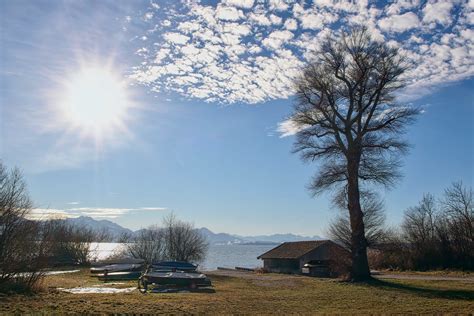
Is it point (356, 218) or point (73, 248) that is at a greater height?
point (356, 218)

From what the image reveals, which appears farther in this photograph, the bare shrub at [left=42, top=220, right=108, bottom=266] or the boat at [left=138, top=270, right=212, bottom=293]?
the bare shrub at [left=42, top=220, right=108, bottom=266]

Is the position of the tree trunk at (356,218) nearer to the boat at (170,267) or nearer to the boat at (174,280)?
the boat at (174,280)

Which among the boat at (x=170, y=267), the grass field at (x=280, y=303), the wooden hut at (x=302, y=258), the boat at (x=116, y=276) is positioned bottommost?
the grass field at (x=280, y=303)

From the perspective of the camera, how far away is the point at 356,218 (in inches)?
A: 987

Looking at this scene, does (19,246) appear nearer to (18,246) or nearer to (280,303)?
(18,246)

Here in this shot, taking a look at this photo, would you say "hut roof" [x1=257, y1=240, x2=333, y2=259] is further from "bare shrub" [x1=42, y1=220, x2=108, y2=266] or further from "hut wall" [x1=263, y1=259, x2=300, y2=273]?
"bare shrub" [x1=42, y1=220, x2=108, y2=266]

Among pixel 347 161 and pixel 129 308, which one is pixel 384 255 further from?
pixel 129 308

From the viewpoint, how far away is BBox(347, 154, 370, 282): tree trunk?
81.5 feet

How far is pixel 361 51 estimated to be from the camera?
965 inches

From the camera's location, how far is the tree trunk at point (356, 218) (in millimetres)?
24844

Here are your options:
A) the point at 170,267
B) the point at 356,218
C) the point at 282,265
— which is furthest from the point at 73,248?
the point at 356,218

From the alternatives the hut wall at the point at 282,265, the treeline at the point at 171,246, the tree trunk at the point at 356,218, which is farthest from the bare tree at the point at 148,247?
the tree trunk at the point at 356,218

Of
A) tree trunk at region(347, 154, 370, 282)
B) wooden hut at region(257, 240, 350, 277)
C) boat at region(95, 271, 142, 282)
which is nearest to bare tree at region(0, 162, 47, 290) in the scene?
boat at region(95, 271, 142, 282)

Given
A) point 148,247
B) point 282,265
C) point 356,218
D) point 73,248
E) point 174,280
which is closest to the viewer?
point 174,280
